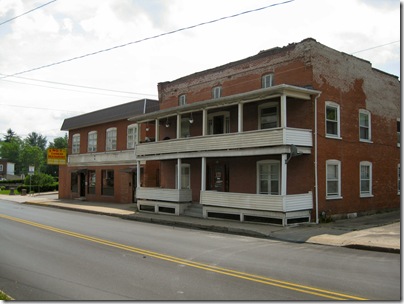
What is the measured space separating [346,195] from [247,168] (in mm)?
4966

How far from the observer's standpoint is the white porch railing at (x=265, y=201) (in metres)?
16.2

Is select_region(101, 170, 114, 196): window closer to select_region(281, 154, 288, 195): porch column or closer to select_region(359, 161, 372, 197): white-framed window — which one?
select_region(281, 154, 288, 195): porch column

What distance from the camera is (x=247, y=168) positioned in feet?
66.4

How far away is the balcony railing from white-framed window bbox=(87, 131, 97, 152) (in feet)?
40.2

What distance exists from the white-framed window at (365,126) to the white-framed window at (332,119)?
2.31 m

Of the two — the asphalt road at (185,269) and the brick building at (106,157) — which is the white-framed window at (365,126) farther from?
the brick building at (106,157)

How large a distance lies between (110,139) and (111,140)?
0.19 m

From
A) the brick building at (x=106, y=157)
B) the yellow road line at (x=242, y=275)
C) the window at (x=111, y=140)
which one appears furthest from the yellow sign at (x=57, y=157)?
the yellow road line at (x=242, y=275)

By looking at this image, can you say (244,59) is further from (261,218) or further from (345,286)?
(345,286)

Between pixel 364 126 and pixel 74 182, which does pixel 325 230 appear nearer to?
pixel 364 126

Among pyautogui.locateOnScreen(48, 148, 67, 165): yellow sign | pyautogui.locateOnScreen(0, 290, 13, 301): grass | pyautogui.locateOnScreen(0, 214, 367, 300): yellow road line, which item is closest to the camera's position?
pyautogui.locateOnScreen(0, 290, 13, 301): grass

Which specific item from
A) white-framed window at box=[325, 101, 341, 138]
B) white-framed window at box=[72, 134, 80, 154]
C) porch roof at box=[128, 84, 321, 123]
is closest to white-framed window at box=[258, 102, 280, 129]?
porch roof at box=[128, 84, 321, 123]

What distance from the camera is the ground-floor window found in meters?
36.1

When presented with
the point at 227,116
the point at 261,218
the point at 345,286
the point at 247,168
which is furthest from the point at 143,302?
the point at 227,116
